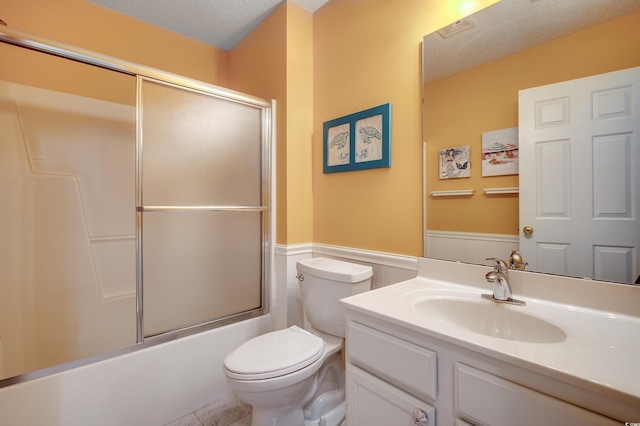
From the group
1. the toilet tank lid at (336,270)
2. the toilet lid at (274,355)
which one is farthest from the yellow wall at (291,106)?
the toilet lid at (274,355)

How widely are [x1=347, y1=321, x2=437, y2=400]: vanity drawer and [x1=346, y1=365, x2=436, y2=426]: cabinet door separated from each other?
0.03m

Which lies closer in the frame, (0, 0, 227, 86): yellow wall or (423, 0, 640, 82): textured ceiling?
(423, 0, 640, 82): textured ceiling

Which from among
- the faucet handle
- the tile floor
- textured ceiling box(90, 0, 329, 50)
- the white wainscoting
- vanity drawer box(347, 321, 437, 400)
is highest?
textured ceiling box(90, 0, 329, 50)

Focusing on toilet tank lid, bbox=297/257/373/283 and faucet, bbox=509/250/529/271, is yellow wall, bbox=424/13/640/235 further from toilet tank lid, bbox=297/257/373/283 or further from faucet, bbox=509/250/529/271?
toilet tank lid, bbox=297/257/373/283

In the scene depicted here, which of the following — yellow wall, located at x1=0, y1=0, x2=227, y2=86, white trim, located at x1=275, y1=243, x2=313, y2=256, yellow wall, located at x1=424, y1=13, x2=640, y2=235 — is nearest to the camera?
yellow wall, located at x1=424, y1=13, x2=640, y2=235

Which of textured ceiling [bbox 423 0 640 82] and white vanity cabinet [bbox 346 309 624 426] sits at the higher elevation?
textured ceiling [bbox 423 0 640 82]

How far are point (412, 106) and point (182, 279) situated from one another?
1638 millimetres

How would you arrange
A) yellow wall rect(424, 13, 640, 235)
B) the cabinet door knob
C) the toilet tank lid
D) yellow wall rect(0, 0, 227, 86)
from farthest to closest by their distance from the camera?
1. yellow wall rect(0, 0, 227, 86)
2. the toilet tank lid
3. yellow wall rect(424, 13, 640, 235)
4. the cabinet door knob

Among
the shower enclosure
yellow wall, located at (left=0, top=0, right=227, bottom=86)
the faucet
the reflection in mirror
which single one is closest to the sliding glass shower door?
the shower enclosure

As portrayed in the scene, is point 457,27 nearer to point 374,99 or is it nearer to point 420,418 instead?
point 374,99

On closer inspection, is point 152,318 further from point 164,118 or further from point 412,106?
point 412,106

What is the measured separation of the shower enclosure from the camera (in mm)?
1466

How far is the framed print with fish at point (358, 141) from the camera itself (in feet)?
4.94

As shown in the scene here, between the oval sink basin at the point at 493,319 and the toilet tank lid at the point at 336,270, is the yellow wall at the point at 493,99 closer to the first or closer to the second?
the oval sink basin at the point at 493,319
